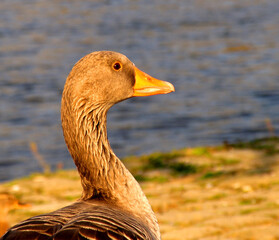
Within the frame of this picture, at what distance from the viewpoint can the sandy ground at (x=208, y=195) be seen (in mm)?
5738

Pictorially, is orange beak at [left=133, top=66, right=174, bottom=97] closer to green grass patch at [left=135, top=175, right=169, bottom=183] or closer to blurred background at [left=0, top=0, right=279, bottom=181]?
green grass patch at [left=135, top=175, right=169, bottom=183]

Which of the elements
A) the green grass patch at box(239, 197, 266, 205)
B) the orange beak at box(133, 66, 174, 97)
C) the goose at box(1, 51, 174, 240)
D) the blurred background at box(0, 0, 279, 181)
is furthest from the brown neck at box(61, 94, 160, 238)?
the blurred background at box(0, 0, 279, 181)

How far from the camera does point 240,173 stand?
7449 millimetres

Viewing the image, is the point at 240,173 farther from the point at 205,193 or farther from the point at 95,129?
the point at 95,129

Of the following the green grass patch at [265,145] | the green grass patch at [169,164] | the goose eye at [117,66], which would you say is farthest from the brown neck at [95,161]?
the green grass patch at [265,145]

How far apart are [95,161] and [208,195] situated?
287 cm

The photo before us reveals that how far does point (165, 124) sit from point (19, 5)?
12.2 meters

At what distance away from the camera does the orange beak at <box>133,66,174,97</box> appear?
14.9 ft

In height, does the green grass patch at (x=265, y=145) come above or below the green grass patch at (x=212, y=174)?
above

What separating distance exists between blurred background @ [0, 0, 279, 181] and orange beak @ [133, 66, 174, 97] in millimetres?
4404

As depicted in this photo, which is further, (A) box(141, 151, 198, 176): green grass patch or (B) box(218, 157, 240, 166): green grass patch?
(B) box(218, 157, 240, 166): green grass patch

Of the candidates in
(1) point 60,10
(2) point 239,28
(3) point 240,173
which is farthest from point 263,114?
(1) point 60,10

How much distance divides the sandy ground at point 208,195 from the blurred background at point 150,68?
4.59 feet

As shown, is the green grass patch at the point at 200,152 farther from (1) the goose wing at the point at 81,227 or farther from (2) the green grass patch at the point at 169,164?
(1) the goose wing at the point at 81,227
